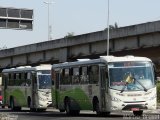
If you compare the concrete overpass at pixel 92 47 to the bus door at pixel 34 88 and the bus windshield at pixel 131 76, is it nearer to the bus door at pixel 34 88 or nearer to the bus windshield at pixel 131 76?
the bus door at pixel 34 88

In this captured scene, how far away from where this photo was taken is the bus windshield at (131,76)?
78.4 ft

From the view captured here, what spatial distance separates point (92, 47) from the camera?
54125 mm

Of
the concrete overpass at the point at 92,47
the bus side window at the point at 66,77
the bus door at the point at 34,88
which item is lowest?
the bus door at the point at 34,88

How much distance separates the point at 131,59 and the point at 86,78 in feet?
9.58

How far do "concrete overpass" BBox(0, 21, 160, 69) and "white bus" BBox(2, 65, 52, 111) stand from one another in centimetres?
1243

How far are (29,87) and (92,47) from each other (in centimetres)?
1957

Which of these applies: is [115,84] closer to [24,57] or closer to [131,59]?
[131,59]

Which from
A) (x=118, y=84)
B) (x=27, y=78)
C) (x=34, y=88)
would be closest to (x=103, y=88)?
(x=118, y=84)

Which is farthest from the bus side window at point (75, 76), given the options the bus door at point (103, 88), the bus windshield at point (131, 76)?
the bus windshield at point (131, 76)

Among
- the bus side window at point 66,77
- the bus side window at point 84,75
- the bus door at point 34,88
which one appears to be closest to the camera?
the bus side window at point 84,75

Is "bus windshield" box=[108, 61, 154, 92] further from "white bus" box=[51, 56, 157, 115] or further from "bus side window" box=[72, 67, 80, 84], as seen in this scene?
"bus side window" box=[72, 67, 80, 84]

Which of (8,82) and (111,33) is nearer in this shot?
(8,82)

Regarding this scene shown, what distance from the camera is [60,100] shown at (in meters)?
30.1

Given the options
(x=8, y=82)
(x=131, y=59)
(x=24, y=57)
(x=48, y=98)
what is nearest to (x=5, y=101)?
(x=8, y=82)
